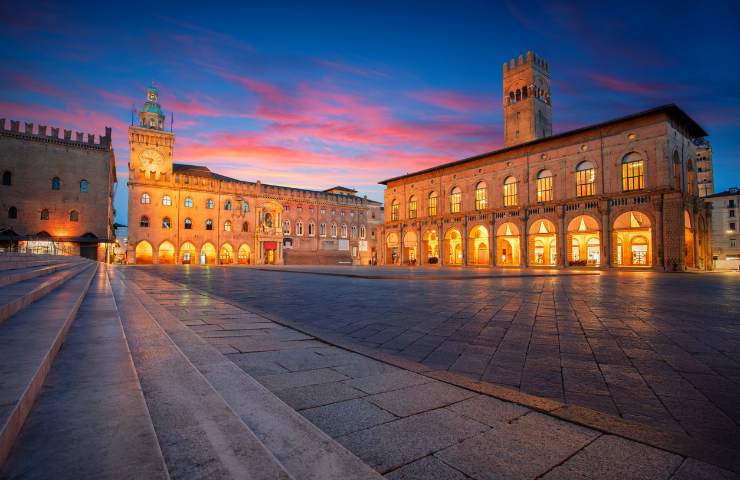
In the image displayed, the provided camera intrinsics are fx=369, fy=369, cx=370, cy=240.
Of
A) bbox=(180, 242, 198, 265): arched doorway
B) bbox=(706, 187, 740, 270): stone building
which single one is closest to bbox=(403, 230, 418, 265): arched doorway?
bbox=(180, 242, 198, 265): arched doorway

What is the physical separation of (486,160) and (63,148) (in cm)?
4474

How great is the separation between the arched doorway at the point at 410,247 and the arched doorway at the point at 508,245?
33.4ft

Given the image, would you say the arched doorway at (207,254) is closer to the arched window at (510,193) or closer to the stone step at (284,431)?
the arched window at (510,193)

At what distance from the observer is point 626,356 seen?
3402 mm

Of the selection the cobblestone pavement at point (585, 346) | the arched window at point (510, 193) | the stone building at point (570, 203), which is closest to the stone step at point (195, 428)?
the cobblestone pavement at point (585, 346)

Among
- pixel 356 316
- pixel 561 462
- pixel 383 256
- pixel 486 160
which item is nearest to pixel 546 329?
pixel 356 316

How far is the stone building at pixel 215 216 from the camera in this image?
4594 cm

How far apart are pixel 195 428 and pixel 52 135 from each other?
51.2 meters

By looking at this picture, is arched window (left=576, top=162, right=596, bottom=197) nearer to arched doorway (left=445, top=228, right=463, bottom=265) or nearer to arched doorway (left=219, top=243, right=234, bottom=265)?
arched doorway (left=445, top=228, right=463, bottom=265)

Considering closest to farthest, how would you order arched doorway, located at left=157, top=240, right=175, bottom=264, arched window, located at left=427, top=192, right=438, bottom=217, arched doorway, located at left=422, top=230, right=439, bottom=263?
arched doorway, located at left=422, top=230, right=439, bottom=263 → arched window, located at left=427, top=192, right=438, bottom=217 → arched doorway, located at left=157, top=240, right=175, bottom=264

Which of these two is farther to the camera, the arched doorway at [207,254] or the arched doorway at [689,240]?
the arched doorway at [207,254]

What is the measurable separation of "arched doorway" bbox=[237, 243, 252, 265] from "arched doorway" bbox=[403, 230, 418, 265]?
22532 mm

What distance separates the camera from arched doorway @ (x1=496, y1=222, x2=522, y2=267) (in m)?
34.8

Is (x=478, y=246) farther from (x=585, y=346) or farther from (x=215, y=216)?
(x=585, y=346)
